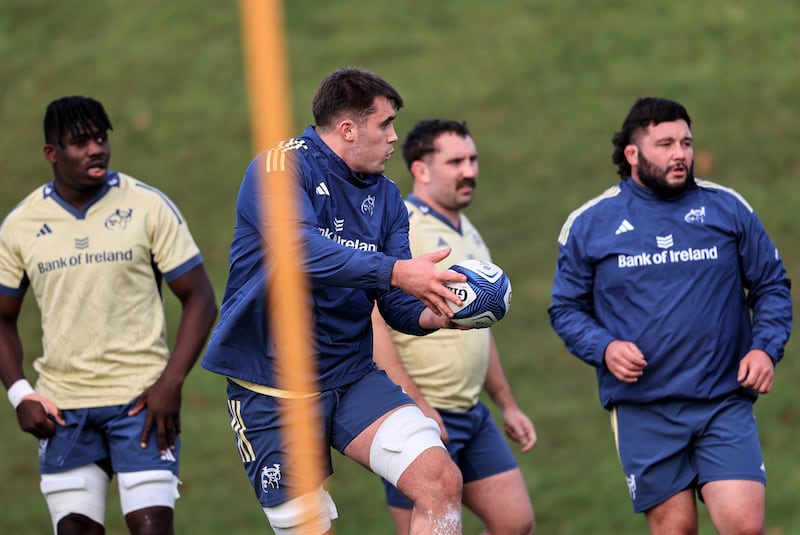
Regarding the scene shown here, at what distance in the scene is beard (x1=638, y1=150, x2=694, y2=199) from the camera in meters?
6.69

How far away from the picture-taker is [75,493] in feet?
22.6

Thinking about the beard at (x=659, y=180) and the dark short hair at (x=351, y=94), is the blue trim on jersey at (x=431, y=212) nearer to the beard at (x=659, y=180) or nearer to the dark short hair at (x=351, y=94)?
the beard at (x=659, y=180)

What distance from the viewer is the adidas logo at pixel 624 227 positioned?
672 centimetres

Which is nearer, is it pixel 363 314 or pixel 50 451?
pixel 363 314

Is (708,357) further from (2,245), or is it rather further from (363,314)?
(2,245)

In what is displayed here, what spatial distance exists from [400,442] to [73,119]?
2.56 m

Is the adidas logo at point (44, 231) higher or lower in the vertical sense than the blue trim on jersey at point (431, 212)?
higher

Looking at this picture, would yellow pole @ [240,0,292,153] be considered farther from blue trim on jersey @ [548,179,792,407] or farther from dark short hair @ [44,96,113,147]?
blue trim on jersey @ [548,179,792,407]

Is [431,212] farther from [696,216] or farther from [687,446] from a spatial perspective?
[687,446]

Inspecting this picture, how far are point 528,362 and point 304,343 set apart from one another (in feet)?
21.7

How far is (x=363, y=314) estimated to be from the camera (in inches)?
232

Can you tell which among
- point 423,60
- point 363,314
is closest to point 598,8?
point 423,60

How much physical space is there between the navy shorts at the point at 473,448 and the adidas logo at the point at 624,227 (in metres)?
1.25

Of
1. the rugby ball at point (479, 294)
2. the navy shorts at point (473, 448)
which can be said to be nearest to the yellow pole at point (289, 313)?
the rugby ball at point (479, 294)
